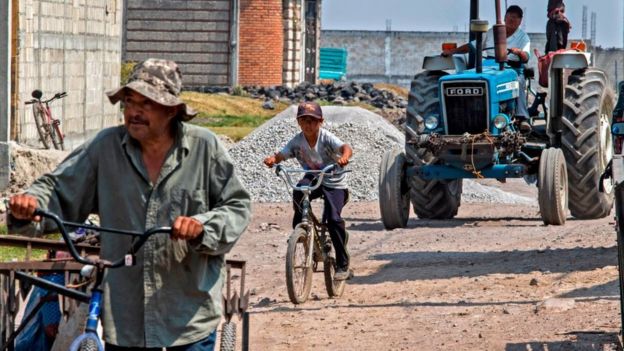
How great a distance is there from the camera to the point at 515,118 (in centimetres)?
1736

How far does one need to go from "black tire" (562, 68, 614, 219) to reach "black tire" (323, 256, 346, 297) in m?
6.00

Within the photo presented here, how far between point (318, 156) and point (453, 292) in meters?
1.50

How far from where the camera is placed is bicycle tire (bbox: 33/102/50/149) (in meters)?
22.3

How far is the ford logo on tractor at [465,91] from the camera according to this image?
55.7 feet

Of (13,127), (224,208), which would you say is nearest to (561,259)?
(224,208)

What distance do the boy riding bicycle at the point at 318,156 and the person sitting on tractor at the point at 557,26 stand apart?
23.6 feet

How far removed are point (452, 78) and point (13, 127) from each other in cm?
720

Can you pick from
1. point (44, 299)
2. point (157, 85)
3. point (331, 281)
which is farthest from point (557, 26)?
point (157, 85)

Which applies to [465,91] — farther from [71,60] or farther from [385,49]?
[385,49]

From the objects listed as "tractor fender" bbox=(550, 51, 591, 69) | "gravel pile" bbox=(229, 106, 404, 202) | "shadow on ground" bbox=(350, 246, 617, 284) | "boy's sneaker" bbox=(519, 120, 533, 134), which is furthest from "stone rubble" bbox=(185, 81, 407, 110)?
"shadow on ground" bbox=(350, 246, 617, 284)

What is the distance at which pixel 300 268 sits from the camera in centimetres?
1167

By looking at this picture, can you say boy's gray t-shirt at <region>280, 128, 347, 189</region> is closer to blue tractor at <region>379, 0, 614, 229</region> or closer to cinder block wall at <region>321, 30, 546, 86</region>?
blue tractor at <region>379, 0, 614, 229</region>

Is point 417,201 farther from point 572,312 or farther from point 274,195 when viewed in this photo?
→ point 572,312

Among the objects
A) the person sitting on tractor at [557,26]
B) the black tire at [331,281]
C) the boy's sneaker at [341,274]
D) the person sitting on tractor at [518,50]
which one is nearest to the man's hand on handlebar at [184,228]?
the black tire at [331,281]
